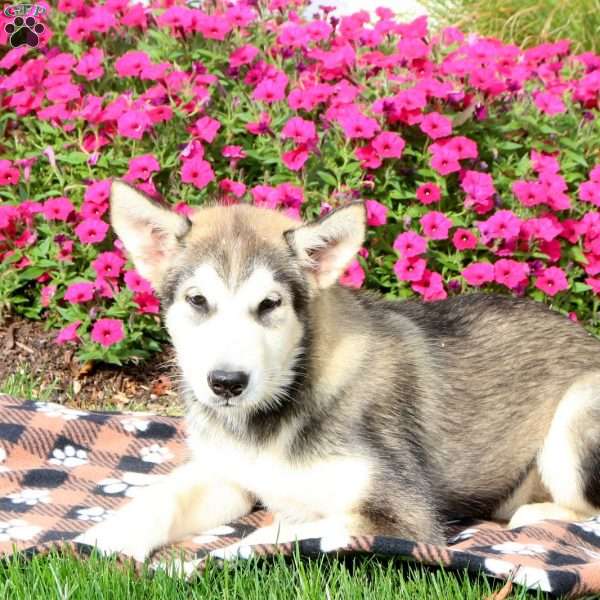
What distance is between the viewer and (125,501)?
4.51m

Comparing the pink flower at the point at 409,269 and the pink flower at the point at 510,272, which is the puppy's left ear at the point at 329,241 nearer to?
the pink flower at the point at 409,269

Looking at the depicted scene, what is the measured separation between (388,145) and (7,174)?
2292 millimetres

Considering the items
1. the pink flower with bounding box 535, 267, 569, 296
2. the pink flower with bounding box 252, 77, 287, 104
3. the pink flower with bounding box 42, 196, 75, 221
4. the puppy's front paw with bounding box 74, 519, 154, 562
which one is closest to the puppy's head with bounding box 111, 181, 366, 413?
the puppy's front paw with bounding box 74, 519, 154, 562

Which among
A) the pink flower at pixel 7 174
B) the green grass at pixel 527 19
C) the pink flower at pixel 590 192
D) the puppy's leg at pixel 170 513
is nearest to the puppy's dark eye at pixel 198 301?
the puppy's leg at pixel 170 513

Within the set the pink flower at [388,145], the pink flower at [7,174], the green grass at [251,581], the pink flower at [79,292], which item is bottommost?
the green grass at [251,581]

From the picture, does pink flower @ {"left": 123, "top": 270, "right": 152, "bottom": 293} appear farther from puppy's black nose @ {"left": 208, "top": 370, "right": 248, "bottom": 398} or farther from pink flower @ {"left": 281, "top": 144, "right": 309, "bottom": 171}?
puppy's black nose @ {"left": 208, "top": 370, "right": 248, "bottom": 398}

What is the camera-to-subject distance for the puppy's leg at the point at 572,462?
161 inches

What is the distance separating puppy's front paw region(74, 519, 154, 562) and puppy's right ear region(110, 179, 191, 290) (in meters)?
0.95

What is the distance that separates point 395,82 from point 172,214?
2.77 m

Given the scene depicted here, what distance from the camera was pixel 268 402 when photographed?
3924mm

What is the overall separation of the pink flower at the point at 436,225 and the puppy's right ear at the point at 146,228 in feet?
7.21

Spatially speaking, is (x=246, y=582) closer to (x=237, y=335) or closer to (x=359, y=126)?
(x=237, y=335)

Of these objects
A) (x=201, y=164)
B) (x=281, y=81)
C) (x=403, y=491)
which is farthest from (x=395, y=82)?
(x=403, y=491)

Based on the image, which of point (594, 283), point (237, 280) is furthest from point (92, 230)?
point (594, 283)
